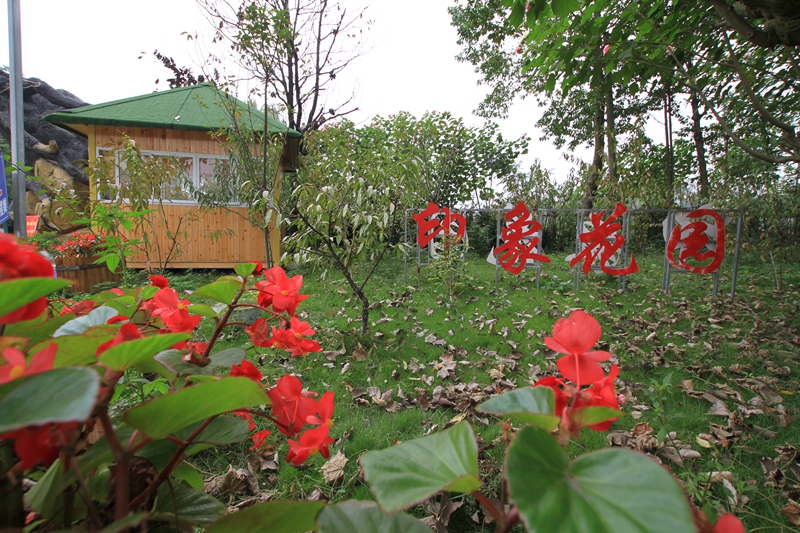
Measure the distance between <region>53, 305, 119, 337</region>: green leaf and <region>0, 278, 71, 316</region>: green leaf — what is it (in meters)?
0.24

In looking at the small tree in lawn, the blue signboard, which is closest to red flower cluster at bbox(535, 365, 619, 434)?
the small tree in lawn

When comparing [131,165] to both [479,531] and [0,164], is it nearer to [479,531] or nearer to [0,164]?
[0,164]

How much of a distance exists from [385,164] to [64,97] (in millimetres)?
20205

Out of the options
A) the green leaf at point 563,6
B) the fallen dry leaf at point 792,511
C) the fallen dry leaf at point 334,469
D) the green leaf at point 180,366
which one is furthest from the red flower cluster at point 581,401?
the green leaf at point 563,6

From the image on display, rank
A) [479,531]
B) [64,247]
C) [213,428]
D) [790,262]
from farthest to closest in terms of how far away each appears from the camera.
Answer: [790,262]
[64,247]
[479,531]
[213,428]

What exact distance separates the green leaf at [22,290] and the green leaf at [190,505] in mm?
232

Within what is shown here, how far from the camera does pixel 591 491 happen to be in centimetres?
25

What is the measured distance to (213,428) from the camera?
443 millimetres

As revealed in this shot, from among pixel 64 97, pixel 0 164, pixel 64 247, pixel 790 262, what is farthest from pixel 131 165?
pixel 64 97

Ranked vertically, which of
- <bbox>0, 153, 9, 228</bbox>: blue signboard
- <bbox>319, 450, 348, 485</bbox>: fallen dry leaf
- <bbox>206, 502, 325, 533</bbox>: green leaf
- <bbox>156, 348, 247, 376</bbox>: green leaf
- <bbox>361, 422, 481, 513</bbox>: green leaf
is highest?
A: <bbox>0, 153, 9, 228</bbox>: blue signboard

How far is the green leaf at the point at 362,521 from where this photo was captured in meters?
0.34

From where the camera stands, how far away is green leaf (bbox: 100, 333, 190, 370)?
0.29 m

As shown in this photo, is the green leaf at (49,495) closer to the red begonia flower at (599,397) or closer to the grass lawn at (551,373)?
the red begonia flower at (599,397)

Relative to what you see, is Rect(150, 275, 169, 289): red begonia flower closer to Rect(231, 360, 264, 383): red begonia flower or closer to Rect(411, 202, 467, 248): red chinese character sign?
Rect(231, 360, 264, 383): red begonia flower
